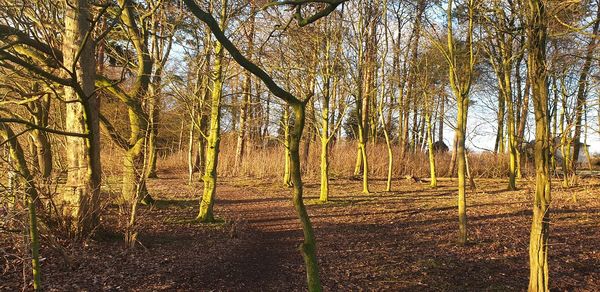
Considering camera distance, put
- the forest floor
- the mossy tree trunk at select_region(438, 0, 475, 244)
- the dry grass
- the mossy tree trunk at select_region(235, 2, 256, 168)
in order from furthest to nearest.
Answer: the dry grass < the mossy tree trunk at select_region(235, 2, 256, 168) < the mossy tree trunk at select_region(438, 0, 475, 244) < the forest floor

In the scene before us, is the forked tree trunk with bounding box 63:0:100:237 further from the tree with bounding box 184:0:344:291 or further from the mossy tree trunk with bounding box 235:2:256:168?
the tree with bounding box 184:0:344:291

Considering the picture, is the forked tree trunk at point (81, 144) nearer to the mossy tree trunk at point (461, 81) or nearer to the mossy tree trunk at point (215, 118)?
the mossy tree trunk at point (215, 118)

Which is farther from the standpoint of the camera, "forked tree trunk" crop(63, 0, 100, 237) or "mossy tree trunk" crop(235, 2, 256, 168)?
"mossy tree trunk" crop(235, 2, 256, 168)

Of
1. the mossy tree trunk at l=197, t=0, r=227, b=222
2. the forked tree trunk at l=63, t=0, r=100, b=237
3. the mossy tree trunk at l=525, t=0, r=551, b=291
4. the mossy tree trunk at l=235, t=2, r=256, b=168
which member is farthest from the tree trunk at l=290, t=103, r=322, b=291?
the mossy tree trunk at l=235, t=2, r=256, b=168

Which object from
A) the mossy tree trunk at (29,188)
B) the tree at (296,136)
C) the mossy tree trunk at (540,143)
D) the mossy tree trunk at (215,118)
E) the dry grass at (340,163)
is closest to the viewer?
the tree at (296,136)

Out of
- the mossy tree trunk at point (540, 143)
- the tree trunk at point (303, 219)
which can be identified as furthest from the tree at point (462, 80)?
the tree trunk at point (303, 219)

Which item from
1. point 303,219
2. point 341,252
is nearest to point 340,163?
point 341,252

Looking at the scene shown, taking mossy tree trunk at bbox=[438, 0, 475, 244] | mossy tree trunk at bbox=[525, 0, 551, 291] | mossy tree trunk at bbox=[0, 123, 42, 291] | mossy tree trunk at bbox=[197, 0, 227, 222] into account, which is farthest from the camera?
mossy tree trunk at bbox=[197, 0, 227, 222]

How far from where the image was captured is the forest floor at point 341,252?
17.4 ft

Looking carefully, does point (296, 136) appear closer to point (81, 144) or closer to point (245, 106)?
point (81, 144)

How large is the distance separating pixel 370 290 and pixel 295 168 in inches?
123

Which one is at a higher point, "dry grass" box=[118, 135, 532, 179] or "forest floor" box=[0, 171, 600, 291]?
"dry grass" box=[118, 135, 532, 179]

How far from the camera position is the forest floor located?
532 centimetres

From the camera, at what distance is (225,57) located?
8.94 m
